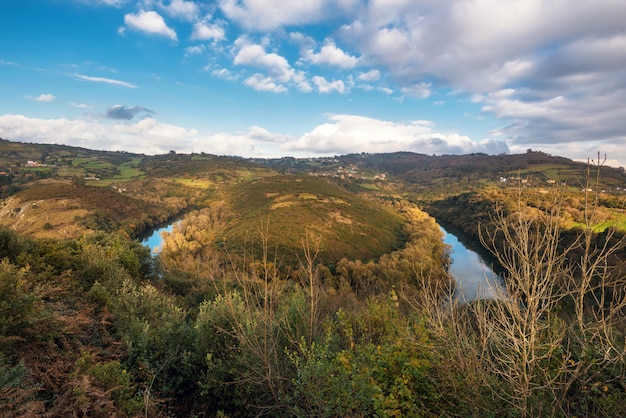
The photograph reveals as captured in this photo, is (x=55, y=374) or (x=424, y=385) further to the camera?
(x=55, y=374)

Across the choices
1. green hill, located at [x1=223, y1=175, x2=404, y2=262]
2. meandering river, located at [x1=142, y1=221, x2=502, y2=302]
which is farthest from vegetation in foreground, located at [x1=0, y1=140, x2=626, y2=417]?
meandering river, located at [x1=142, y1=221, x2=502, y2=302]

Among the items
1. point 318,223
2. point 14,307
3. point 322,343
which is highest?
point 14,307

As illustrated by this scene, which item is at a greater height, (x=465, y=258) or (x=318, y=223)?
(x=318, y=223)

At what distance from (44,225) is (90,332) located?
73.3m

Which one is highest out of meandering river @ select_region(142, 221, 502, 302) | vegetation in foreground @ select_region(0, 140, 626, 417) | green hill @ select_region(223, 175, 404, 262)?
vegetation in foreground @ select_region(0, 140, 626, 417)

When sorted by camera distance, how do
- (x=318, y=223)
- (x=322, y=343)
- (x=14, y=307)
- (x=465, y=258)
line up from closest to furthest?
1. (x=14, y=307)
2. (x=322, y=343)
3. (x=318, y=223)
4. (x=465, y=258)

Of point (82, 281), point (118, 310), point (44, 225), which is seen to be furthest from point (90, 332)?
point (44, 225)

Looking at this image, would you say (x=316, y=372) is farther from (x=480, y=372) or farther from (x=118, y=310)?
(x=118, y=310)

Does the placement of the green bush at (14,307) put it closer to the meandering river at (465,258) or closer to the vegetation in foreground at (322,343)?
the vegetation in foreground at (322,343)

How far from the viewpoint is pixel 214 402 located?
9406mm

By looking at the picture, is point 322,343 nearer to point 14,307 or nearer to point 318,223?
point 14,307

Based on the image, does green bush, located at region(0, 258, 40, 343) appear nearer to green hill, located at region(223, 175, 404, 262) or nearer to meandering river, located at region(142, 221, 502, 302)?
green hill, located at region(223, 175, 404, 262)

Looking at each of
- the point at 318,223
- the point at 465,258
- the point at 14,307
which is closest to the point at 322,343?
the point at 14,307

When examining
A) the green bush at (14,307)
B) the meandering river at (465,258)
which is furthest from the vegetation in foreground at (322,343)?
the meandering river at (465,258)
